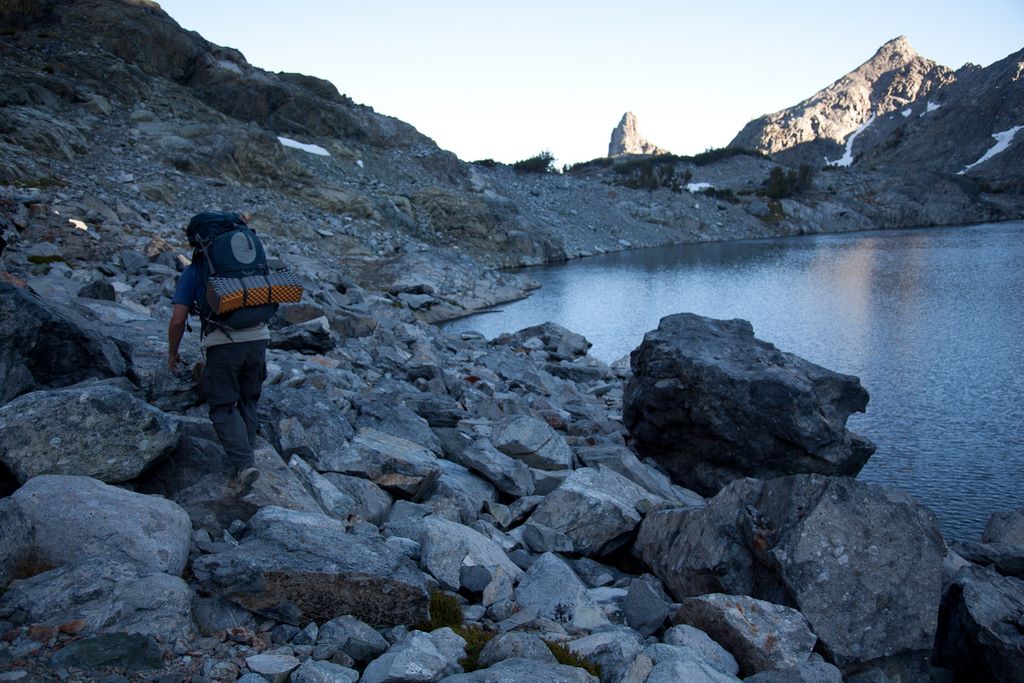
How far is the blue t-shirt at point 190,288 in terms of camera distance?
6.41 m

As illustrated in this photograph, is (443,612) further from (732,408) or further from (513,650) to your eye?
(732,408)

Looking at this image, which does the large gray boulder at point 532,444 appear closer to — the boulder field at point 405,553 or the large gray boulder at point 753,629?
the boulder field at point 405,553

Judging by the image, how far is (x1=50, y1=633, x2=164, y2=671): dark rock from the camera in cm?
397

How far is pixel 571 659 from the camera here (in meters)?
5.04

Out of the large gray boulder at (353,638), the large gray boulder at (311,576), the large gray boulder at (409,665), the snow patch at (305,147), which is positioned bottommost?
the large gray boulder at (353,638)

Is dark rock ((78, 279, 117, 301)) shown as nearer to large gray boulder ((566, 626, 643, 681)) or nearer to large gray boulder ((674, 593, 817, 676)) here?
large gray boulder ((566, 626, 643, 681))

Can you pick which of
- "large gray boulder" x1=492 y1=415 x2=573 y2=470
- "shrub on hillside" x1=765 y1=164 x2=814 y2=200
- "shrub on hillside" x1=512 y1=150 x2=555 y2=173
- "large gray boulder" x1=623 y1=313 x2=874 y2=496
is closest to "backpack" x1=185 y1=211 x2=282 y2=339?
"large gray boulder" x1=492 y1=415 x2=573 y2=470

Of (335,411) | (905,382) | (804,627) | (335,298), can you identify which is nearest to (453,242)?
(335,298)

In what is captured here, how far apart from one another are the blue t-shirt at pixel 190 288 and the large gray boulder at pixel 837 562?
237 inches

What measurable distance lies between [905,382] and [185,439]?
19.8 metres

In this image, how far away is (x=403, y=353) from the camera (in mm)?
18234

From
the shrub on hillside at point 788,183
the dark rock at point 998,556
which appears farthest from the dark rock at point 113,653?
the shrub on hillside at point 788,183

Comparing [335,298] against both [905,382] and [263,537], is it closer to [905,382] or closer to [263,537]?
[905,382]

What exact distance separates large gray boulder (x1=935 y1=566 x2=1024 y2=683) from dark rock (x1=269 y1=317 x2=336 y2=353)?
12.1m
